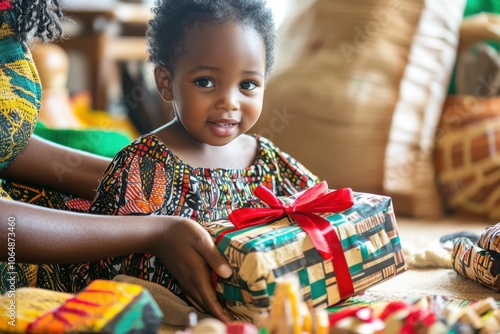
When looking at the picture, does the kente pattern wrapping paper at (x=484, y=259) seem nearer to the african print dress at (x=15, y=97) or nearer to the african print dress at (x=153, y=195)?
the african print dress at (x=153, y=195)

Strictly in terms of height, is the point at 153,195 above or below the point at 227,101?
below

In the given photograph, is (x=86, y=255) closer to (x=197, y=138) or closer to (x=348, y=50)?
(x=197, y=138)

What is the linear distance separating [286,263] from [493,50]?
1371mm

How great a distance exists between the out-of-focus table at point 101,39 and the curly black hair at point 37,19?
189cm

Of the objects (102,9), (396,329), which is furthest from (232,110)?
(102,9)

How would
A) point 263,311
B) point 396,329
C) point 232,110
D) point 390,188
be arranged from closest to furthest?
point 396,329 → point 263,311 → point 232,110 → point 390,188

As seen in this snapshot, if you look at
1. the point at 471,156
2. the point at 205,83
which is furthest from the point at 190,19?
the point at 471,156

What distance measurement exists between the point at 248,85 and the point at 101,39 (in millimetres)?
2268

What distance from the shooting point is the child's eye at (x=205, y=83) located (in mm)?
1080

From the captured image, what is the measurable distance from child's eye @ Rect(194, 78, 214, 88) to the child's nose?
0.08ft

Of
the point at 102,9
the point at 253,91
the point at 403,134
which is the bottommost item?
the point at 403,134

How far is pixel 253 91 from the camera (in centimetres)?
111

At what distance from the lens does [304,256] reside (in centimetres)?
95

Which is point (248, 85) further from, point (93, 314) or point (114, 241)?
point (93, 314)
